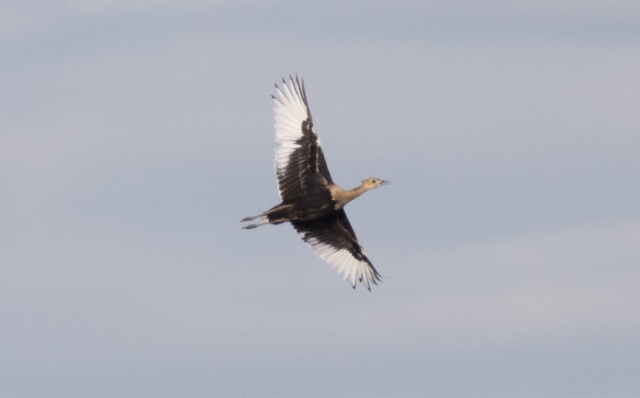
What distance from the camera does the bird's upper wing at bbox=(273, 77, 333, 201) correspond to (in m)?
72.8

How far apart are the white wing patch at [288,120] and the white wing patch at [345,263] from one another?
15.8 feet

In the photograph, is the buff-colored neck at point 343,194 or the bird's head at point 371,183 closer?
the buff-colored neck at point 343,194

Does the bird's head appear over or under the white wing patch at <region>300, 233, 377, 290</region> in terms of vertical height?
over

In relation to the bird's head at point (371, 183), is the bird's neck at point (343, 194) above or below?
below

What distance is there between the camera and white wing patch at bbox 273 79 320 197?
7269cm

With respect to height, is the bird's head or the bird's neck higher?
the bird's head

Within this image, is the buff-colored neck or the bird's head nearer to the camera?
the buff-colored neck

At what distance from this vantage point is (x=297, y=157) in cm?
7275

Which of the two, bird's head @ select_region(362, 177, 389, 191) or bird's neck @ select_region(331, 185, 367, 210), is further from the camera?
bird's head @ select_region(362, 177, 389, 191)

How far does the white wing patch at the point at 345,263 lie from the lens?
76375 millimetres

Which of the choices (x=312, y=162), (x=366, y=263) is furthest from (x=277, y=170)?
(x=366, y=263)

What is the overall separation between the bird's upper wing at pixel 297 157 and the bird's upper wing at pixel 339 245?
2.48 meters

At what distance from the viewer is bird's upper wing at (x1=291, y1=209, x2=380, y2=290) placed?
7581 cm

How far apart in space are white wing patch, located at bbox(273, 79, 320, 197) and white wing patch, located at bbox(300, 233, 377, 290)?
481 centimetres
